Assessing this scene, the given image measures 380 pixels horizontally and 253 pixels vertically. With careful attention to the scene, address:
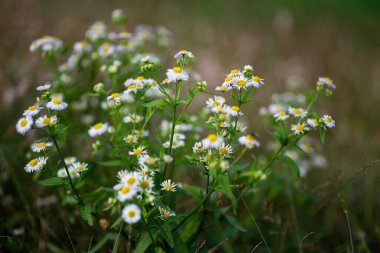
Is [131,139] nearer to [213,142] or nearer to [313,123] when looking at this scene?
[213,142]

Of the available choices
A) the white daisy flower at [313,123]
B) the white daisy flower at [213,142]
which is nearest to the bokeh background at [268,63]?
the white daisy flower at [313,123]

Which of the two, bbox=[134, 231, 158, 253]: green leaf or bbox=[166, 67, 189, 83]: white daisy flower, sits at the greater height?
bbox=[166, 67, 189, 83]: white daisy flower

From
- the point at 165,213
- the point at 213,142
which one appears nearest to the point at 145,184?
the point at 165,213

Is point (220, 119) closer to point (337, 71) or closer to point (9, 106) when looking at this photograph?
point (9, 106)

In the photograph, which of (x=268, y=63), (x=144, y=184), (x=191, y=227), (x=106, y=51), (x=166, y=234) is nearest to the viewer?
(x=144, y=184)

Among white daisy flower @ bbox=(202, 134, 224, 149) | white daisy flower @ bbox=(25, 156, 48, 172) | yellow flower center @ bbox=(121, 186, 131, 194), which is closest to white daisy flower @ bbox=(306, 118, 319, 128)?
white daisy flower @ bbox=(202, 134, 224, 149)

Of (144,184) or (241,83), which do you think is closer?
(144,184)

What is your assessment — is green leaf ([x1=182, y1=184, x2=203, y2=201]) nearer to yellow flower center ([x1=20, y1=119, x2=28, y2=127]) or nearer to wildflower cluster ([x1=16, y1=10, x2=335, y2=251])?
wildflower cluster ([x1=16, y1=10, x2=335, y2=251])
